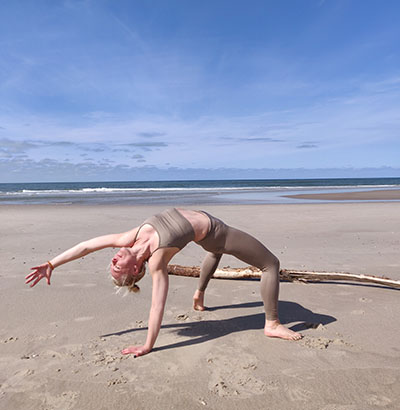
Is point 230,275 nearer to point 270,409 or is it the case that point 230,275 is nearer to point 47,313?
point 47,313

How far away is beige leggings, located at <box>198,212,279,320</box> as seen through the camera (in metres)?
3.67

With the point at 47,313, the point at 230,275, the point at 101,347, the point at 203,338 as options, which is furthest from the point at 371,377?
the point at 47,313

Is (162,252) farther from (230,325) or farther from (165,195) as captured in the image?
(165,195)

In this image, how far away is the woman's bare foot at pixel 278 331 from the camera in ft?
12.6

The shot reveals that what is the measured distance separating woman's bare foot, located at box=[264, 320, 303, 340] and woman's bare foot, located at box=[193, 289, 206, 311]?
1.04 metres

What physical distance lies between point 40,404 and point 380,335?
3.40m

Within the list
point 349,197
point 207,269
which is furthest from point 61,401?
point 349,197

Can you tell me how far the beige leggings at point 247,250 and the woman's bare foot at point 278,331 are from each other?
7 centimetres

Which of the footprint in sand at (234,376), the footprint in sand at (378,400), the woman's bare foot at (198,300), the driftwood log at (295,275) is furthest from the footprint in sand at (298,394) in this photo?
the driftwood log at (295,275)

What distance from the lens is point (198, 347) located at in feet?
12.2

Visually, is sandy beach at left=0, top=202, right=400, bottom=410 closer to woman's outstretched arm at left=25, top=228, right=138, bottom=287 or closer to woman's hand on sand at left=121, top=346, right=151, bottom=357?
woman's hand on sand at left=121, top=346, right=151, bottom=357

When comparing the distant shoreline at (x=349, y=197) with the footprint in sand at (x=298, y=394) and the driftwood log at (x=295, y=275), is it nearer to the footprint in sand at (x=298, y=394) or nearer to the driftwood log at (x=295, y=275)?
the driftwood log at (x=295, y=275)

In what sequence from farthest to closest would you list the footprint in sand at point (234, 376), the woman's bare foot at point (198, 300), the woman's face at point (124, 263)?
the woman's bare foot at point (198, 300) < the woman's face at point (124, 263) < the footprint in sand at point (234, 376)

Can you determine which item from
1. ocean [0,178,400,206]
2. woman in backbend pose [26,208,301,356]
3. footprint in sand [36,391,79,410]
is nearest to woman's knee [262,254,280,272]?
woman in backbend pose [26,208,301,356]
